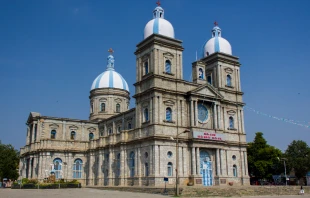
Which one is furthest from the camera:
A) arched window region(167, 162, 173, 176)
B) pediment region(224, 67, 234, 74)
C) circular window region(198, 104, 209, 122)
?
pediment region(224, 67, 234, 74)

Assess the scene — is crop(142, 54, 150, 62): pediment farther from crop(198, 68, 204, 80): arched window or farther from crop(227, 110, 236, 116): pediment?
crop(227, 110, 236, 116): pediment

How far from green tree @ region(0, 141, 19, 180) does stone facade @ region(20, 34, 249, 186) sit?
30.6 ft

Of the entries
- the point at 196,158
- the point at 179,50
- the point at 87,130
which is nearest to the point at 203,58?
the point at 179,50

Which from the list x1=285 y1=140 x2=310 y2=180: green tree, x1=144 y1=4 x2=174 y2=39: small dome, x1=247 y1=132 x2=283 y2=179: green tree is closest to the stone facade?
x1=144 y1=4 x2=174 y2=39: small dome

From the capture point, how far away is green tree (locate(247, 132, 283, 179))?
65.6m

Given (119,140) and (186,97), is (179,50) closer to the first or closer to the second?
(186,97)

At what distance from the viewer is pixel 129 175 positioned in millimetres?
47562

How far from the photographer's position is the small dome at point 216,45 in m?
54.6

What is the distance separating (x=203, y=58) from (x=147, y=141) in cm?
1915

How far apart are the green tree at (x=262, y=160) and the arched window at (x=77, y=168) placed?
1297 inches

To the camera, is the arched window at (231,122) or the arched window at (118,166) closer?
the arched window at (118,166)

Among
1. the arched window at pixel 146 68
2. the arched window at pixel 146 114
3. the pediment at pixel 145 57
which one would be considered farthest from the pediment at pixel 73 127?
the pediment at pixel 145 57

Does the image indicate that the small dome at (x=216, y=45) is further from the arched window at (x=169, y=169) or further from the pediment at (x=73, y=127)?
the pediment at (x=73, y=127)

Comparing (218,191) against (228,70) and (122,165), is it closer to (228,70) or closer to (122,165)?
(122,165)
